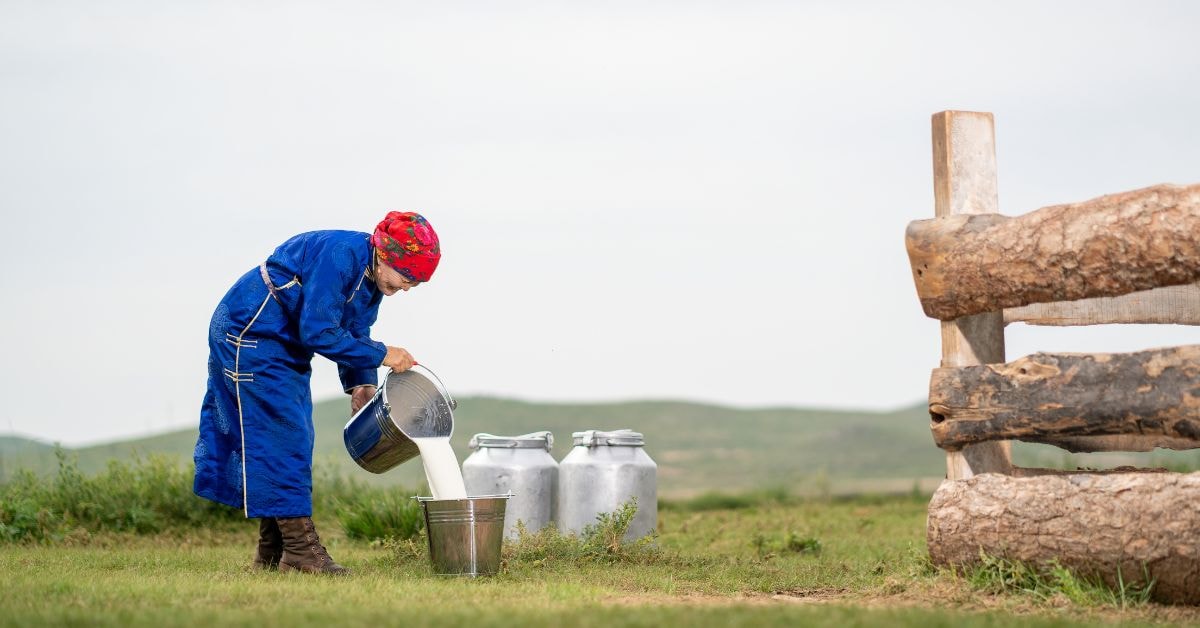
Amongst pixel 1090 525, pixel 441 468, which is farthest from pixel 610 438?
pixel 1090 525

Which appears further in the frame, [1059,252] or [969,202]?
[969,202]

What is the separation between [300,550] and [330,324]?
131 centimetres

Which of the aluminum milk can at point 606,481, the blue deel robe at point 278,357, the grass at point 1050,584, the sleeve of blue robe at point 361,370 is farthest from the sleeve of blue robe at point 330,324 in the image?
the grass at point 1050,584

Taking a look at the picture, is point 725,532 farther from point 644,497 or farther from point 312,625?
point 312,625

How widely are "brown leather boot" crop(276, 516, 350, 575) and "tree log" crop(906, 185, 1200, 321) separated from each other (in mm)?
3733

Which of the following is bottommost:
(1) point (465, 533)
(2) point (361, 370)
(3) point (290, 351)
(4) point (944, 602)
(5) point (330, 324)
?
(4) point (944, 602)

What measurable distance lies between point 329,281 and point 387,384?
2.14 feet

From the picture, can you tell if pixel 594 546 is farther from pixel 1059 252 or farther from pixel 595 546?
pixel 1059 252

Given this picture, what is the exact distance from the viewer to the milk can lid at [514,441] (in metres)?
8.41

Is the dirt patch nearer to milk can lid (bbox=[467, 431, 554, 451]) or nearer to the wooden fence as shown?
the wooden fence

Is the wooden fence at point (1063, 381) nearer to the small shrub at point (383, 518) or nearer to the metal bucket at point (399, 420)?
the metal bucket at point (399, 420)

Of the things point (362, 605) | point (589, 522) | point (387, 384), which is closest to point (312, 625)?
point (362, 605)

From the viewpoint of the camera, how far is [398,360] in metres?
6.74

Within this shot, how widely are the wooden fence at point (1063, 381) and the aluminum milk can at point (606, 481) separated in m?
2.14
